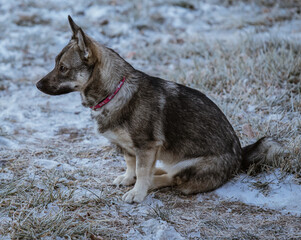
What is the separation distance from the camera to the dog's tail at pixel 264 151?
3.88 metres

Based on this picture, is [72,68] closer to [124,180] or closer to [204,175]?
[124,180]

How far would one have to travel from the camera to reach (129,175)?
401cm

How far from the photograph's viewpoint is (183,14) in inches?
399

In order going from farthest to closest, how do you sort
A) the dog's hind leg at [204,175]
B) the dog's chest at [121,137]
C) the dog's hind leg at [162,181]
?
the dog's hind leg at [162,181], the dog's hind leg at [204,175], the dog's chest at [121,137]

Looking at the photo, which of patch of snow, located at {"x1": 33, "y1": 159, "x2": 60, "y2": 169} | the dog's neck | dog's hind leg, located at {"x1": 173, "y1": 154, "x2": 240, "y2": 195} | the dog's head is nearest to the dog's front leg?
dog's hind leg, located at {"x1": 173, "y1": 154, "x2": 240, "y2": 195}

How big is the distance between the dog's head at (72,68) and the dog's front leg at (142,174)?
910mm

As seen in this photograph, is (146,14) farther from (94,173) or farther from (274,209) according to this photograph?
(274,209)

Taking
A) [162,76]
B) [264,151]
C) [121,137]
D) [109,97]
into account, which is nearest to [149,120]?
[121,137]

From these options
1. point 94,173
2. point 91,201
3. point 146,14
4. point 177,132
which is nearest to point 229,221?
point 177,132

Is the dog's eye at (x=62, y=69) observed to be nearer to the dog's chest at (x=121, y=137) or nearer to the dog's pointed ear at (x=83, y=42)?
the dog's pointed ear at (x=83, y=42)

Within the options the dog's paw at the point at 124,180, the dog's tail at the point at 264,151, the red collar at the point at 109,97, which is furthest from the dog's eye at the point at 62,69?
the dog's tail at the point at 264,151

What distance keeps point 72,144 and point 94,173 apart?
36.7 inches

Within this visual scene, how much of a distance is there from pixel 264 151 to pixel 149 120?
1.27 meters

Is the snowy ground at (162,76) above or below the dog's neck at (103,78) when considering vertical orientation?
below
